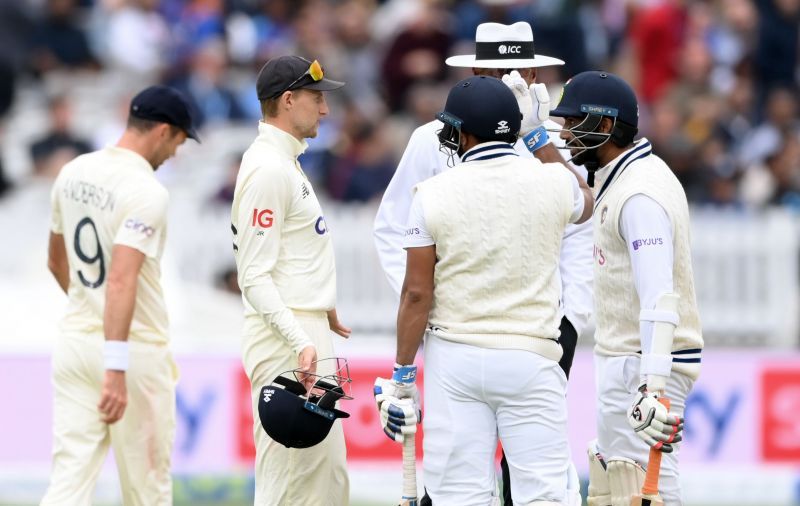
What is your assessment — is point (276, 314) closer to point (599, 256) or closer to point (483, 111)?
point (483, 111)

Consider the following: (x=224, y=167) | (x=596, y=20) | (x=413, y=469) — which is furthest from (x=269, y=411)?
(x=596, y=20)

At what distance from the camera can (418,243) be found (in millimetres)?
5695

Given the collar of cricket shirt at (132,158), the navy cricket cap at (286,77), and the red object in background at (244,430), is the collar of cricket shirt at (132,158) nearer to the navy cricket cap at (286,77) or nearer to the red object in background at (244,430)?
the navy cricket cap at (286,77)

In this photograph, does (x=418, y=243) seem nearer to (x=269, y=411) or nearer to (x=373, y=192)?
(x=269, y=411)

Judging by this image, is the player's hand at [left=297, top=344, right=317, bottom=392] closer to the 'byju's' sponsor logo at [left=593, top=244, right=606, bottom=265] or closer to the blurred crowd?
the 'byju's' sponsor logo at [left=593, top=244, right=606, bottom=265]

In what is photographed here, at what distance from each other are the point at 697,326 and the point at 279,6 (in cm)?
1038

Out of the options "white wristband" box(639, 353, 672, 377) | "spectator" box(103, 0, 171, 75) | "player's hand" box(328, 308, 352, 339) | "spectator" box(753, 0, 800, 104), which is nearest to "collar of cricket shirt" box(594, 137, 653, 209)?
"white wristband" box(639, 353, 672, 377)

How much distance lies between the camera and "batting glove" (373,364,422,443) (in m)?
5.85

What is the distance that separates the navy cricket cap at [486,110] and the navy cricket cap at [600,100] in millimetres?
589

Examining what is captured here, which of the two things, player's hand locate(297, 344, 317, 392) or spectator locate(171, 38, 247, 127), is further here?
spectator locate(171, 38, 247, 127)

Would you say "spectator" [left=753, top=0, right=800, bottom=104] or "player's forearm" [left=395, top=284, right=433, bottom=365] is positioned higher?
"spectator" [left=753, top=0, right=800, bottom=104]

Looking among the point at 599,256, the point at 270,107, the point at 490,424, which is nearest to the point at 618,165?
the point at 599,256

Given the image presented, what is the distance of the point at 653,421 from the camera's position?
5742mm

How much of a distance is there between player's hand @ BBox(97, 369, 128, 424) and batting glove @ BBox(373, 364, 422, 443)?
127 centimetres
